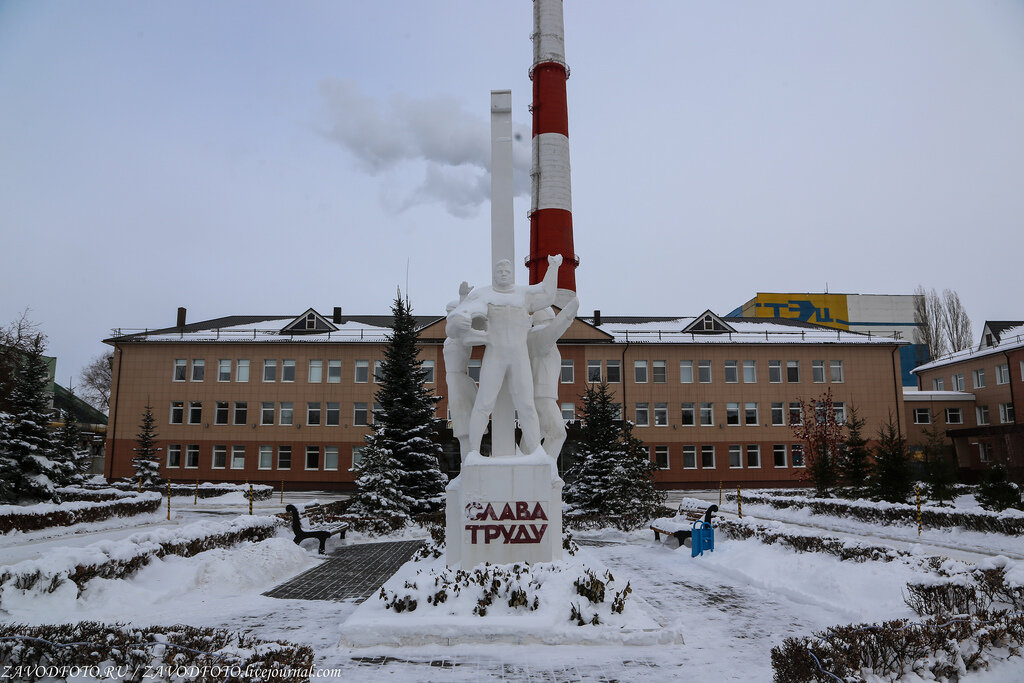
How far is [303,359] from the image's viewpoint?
1580 inches

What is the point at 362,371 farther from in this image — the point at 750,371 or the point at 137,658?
the point at 137,658

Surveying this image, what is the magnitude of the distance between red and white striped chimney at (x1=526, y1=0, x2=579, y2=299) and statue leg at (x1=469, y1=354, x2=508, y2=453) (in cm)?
1893

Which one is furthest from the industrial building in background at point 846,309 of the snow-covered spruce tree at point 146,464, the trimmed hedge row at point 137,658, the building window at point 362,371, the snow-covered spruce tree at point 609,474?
the trimmed hedge row at point 137,658

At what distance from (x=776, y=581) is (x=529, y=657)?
549 cm

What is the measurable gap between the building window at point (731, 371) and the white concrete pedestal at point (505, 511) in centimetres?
3359

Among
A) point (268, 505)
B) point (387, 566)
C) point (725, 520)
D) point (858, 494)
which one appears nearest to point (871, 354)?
point (858, 494)

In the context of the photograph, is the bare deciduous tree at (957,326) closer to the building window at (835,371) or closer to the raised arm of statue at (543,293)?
the building window at (835,371)

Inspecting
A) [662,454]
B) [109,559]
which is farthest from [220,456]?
[109,559]

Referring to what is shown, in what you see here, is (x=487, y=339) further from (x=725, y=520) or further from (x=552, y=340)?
(x=725, y=520)

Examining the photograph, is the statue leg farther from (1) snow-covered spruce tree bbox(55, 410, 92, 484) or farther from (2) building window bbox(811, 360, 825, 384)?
(2) building window bbox(811, 360, 825, 384)

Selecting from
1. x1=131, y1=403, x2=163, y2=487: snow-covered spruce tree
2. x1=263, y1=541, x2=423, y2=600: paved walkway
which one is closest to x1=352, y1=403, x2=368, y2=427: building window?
x1=131, y1=403, x2=163, y2=487: snow-covered spruce tree

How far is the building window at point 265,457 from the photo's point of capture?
3897cm

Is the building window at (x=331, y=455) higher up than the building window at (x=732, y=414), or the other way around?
the building window at (x=732, y=414)

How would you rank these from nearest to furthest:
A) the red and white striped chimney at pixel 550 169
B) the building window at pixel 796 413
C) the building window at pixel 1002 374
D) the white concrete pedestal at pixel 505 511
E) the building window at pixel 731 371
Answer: the white concrete pedestal at pixel 505 511 → the red and white striped chimney at pixel 550 169 → the building window at pixel 796 413 → the building window at pixel 1002 374 → the building window at pixel 731 371
